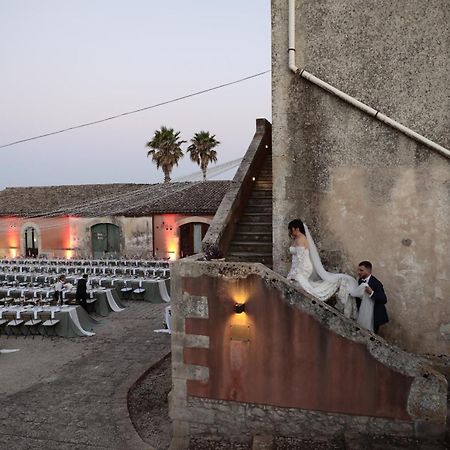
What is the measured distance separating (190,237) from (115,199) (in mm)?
6822

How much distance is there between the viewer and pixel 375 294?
6777 millimetres

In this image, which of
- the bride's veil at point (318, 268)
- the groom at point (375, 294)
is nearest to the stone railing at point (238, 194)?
the bride's veil at point (318, 268)

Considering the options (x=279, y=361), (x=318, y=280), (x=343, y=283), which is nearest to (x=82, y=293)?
(x=318, y=280)

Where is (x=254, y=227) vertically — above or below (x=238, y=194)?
below

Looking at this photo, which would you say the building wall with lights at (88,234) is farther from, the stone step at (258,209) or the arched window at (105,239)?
the stone step at (258,209)

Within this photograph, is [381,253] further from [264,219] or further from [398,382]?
[264,219]

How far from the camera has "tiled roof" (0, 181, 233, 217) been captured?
27766 millimetres

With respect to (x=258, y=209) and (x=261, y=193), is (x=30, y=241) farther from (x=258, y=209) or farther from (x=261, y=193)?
(x=258, y=209)

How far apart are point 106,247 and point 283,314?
2420 cm

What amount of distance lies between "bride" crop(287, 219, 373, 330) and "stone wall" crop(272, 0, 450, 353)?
79 centimetres

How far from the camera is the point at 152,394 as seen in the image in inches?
347

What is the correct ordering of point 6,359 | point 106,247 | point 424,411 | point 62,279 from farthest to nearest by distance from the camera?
point 106,247 < point 62,279 < point 6,359 < point 424,411

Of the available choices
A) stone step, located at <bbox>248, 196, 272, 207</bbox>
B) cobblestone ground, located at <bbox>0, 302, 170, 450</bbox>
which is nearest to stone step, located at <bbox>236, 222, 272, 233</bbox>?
stone step, located at <bbox>248, 196, 272, 207</bbox>

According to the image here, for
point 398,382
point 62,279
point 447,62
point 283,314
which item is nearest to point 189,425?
point 283,314
